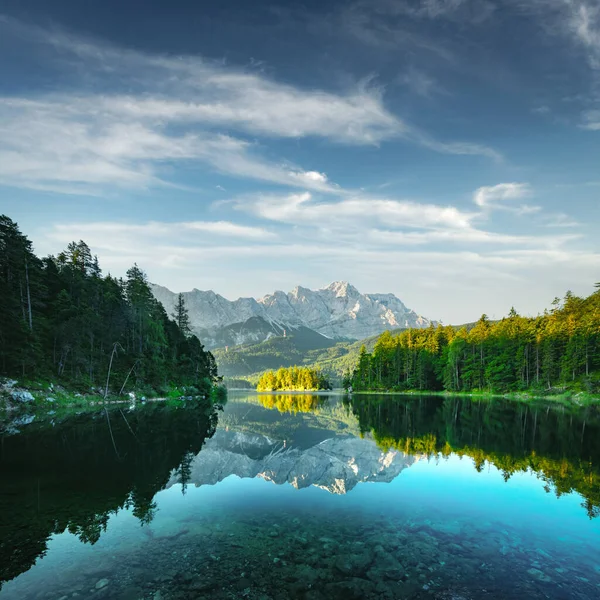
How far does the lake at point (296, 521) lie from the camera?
10203mm

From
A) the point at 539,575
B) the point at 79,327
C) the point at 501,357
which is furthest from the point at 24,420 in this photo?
the point at 501,357

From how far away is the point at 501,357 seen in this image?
4523 inches

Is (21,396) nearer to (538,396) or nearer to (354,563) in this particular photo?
(354,563)

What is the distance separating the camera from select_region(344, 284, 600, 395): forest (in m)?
95.4

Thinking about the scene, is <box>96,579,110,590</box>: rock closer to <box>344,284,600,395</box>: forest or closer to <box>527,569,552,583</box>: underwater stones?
<box>527,569,552,583</box>: underwater stones

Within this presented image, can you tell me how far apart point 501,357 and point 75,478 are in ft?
397

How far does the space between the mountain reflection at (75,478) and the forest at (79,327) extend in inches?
861

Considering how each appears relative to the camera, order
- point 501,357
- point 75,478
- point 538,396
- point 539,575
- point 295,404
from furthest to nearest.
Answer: point 501,357 < point 295,404 < point 538,396 < point 75,478 < point 539,575

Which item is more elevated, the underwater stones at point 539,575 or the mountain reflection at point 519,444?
the underwater stones at point 539,575

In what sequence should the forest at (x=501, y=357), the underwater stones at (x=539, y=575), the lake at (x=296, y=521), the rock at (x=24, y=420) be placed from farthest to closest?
the forest at (x=501, y=357) < the rock at (x=24, y=420) < the underwater stones at (x=539, y=575) < the lake at (x=296, y=521)

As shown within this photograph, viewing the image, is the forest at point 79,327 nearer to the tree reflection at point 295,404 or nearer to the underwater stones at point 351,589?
the tree reflection at point 295,404

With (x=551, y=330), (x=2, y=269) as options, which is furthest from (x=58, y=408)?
(x=551, y=330)

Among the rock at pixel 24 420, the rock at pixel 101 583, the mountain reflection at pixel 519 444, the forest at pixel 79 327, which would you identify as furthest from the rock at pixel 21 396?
the rock at pixel 101 583

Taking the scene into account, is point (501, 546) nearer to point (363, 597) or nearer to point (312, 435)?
point (363, 597)
